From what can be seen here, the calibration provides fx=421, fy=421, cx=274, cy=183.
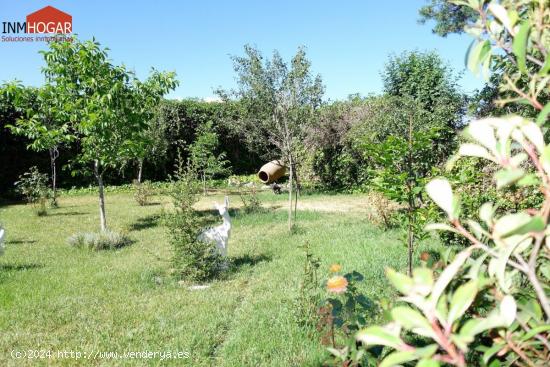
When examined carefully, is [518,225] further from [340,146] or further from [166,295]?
[340,146]

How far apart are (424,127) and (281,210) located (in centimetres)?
426

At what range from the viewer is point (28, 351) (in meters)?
3.70

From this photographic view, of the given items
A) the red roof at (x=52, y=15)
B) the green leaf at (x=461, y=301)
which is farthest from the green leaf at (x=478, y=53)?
the red roof at (x=52, y=15)

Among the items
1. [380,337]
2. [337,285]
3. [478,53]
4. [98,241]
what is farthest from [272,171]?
[380,337]

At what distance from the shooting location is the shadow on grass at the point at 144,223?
938 centimetres

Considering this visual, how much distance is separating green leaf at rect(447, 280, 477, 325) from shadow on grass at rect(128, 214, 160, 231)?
9.07 metres

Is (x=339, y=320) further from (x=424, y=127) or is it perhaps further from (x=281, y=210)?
(x=281, y=210)

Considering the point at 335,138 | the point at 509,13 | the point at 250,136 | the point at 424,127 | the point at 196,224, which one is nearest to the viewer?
the point at 509,13

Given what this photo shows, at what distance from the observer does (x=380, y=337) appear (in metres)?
0.77

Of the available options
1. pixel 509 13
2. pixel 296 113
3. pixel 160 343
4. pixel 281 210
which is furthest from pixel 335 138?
pixel 509 13

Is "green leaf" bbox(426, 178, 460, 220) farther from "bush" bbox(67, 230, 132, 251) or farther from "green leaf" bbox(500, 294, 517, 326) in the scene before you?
"bush" bbox(67, 230, 132, 251)

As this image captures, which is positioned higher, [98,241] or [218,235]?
[218,235]

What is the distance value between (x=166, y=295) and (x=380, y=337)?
183 inches

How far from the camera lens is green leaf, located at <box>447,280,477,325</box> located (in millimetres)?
766
